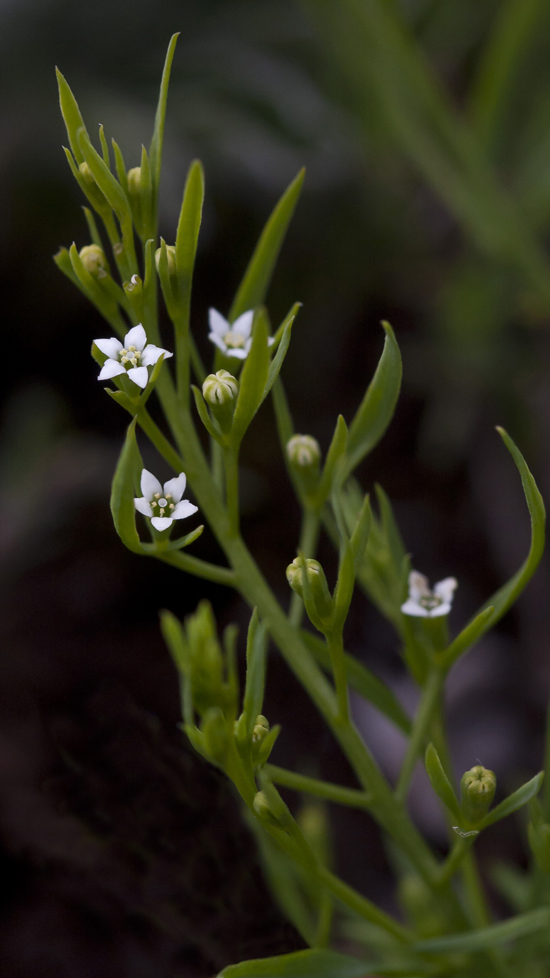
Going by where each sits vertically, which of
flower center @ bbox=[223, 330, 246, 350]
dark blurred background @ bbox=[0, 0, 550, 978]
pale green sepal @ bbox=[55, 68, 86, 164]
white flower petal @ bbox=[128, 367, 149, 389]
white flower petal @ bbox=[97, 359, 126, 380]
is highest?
pale green sepal @ bbox=[55, 68, 86, 164]

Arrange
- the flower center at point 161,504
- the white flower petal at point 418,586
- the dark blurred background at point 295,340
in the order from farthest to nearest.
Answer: the dark blurred background at point 295,340, the white flower petal at point 418,586, the flower center at point 161,504

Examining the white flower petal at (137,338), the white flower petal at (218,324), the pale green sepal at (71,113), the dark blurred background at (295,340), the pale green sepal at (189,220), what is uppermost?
the pale green sepal at (71,113)

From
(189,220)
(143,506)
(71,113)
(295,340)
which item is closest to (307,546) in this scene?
(143,506)

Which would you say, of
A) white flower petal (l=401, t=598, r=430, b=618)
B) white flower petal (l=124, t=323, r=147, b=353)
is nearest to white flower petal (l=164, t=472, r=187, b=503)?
white flower petal (l=124, t=323, r=147, b=353)

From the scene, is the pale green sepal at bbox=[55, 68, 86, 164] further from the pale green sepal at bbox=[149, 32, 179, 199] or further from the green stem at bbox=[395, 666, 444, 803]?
the green stem at bbox=[395, 666, 444, 803]

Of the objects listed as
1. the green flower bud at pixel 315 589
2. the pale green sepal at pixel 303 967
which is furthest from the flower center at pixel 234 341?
the pale green sepal at pixel 303 967

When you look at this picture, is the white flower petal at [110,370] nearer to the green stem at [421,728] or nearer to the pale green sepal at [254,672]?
the pale green sepal at [254,672]

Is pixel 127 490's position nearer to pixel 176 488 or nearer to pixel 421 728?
pixel 176 488
